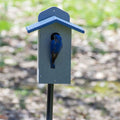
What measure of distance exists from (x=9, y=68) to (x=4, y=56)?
0.36 metres

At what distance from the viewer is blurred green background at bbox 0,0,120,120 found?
451 centimetres

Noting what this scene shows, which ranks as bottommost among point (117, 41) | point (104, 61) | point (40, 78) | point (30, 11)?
point (40, 78)

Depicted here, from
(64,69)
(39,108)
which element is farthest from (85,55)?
(64,69)

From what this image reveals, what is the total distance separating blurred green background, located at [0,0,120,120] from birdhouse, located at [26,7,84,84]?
1554mm

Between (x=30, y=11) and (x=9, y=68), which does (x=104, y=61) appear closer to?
(x=9, y=68)

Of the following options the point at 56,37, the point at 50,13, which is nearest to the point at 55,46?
the point at 56,37

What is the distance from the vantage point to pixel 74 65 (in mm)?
5738

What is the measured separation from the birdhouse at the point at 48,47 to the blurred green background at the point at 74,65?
1.55 metres

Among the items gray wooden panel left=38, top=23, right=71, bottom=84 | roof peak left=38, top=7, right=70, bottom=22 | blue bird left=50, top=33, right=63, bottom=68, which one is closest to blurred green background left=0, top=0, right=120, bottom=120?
gray wooden panel left=38, top=23, right=71, bottom=84

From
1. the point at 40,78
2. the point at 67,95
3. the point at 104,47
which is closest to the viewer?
the point at 40,78

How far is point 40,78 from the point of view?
281cm

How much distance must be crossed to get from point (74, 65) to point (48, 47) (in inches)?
116

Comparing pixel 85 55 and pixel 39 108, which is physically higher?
pixel 85 55

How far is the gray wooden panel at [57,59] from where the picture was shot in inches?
111
